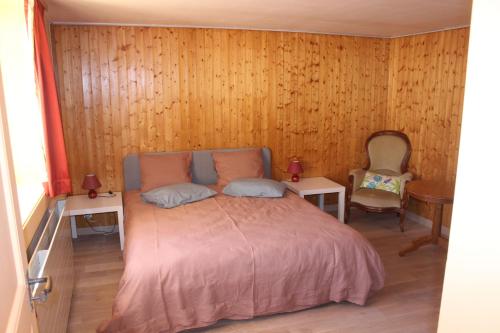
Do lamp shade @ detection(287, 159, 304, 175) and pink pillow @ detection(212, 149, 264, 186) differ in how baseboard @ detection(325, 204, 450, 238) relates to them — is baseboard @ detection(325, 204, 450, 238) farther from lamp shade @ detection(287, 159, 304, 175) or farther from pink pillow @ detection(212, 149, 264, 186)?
pink pillow @ detection(212, 149, 264, 186)

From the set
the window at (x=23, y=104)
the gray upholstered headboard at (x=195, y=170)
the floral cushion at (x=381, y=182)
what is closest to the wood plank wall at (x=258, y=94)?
the gray upholstered headboard at (x=195, y=170)

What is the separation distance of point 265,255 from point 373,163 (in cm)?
260

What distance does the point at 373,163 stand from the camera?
15.1 feet

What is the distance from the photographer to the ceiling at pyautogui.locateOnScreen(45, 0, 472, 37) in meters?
2.91

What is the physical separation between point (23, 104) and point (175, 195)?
1409mm

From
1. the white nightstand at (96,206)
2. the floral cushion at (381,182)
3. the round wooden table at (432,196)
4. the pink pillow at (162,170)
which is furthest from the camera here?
the floral cushion at (381,182)

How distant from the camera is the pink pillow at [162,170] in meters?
3.77

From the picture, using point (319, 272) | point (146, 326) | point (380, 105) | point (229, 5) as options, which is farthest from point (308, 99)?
point (146, 326)

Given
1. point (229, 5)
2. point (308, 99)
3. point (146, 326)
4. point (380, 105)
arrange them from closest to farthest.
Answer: point (146, 326) < point (229, 5) < point (308, 99) < point (380, 105)

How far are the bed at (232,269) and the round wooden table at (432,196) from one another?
0.95 metres

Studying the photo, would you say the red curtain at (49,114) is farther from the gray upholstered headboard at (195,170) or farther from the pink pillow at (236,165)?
the pink pillow at (236,165)

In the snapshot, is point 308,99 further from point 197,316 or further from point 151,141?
point 197,316

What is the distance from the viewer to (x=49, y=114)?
2.58 metres

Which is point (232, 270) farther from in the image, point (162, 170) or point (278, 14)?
point (278, 14)
